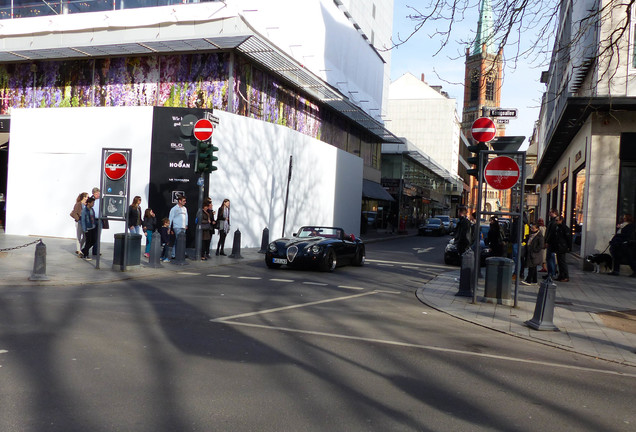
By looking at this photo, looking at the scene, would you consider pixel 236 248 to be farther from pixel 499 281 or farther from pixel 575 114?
pixel 575 114

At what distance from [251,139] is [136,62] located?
5479 millimetres

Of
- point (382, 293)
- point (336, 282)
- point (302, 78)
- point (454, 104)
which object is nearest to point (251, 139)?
point (302, 78)

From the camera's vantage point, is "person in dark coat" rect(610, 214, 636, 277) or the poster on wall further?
the poster on wall

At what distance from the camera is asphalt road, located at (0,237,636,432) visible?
4.02 meters

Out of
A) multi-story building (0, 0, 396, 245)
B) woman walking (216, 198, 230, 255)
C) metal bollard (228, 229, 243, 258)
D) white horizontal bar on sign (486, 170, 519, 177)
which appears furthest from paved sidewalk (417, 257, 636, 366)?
multi-story building (0, 0, 396, 245)

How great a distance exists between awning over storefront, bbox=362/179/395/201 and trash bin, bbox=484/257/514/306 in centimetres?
2752

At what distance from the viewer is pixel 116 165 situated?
483 inches

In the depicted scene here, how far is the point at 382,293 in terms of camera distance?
11.1 m

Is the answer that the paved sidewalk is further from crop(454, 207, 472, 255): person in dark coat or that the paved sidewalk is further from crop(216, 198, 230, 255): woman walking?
crop(216, 198, 230, 255): woman walking

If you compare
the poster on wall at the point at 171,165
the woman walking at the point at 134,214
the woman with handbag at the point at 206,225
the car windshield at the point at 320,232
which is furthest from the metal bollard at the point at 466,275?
the poster on wall at the point at 171,165

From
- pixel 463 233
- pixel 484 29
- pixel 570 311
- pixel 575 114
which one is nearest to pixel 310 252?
pixel 463 233

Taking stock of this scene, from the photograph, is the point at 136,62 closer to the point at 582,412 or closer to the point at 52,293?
the point at 52,293

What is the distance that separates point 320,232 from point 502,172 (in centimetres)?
631

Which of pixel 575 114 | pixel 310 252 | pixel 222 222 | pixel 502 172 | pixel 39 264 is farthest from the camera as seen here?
pixel 575 114
